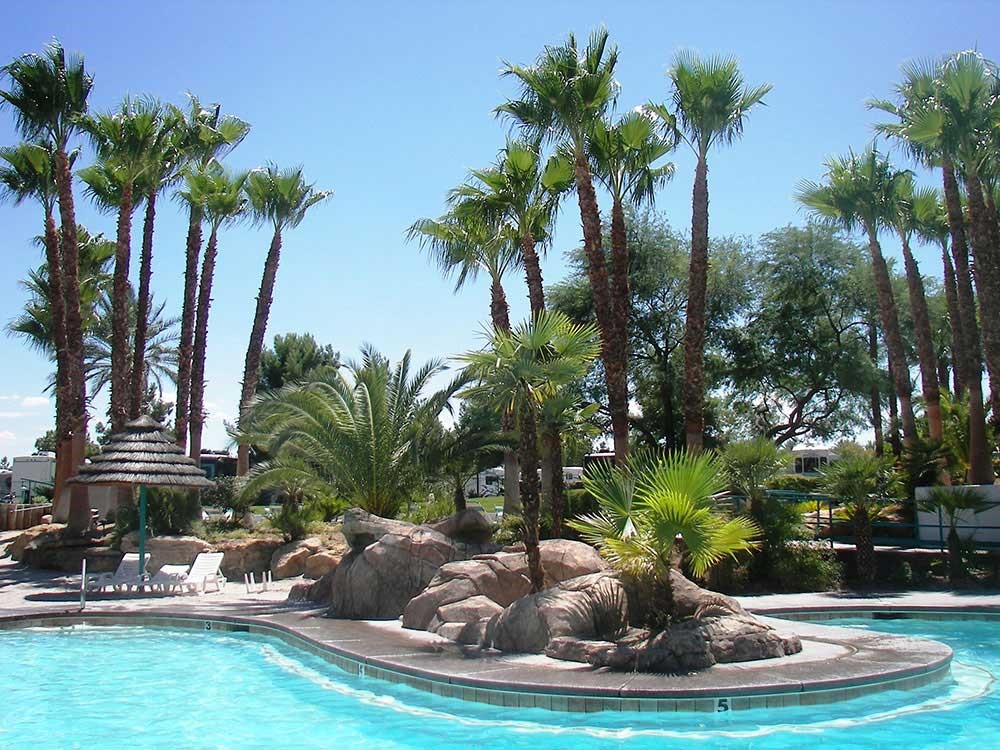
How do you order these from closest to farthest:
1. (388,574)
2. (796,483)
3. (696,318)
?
1. (388,574)
2. (696,318)
3. (796,483)

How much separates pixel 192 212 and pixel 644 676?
22520 mm

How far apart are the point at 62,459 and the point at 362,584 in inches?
560

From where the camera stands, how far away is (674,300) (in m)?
30.7

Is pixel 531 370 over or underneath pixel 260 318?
underneath

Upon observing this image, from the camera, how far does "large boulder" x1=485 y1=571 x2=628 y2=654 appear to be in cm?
1104

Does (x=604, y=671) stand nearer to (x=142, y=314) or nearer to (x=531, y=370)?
(x=531, y=370)

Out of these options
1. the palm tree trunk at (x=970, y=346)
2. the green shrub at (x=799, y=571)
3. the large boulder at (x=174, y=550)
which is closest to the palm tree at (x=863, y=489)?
the green shrub at (x=799, y=571)

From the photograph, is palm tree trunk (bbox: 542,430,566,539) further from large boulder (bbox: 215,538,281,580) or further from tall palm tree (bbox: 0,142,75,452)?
tall palm tree (bbox: 0,142,75,452)

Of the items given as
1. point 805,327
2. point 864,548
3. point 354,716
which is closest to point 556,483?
point 864,548

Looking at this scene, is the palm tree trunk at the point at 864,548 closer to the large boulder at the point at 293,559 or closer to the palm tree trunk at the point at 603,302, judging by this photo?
the palm tree trunk at the point at 603,302

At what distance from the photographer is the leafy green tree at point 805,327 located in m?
31.3

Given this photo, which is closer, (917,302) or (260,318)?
(917,302)

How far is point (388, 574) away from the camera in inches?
590

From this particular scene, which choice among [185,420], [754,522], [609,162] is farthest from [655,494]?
[185,420]
